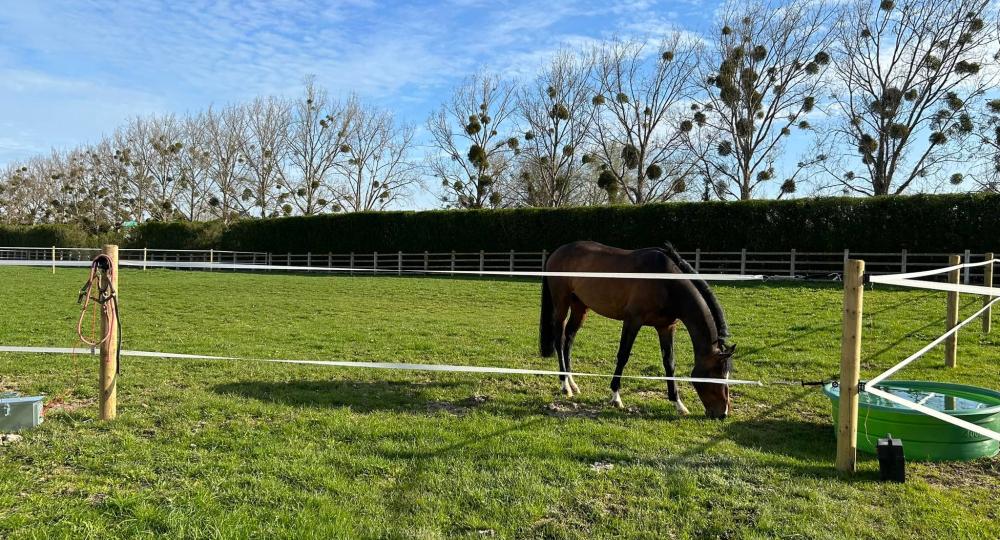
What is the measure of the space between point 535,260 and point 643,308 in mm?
20320

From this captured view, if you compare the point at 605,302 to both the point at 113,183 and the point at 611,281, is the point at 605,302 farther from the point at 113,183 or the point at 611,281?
the point at 113,183

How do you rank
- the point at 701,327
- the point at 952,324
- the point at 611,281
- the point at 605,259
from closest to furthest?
the point at 701,327 < the point at 611,281 < the point at 605,259 < the point at 952,324

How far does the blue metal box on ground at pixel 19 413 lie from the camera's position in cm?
414

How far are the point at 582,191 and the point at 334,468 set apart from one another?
4267cm

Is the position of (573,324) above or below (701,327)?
below

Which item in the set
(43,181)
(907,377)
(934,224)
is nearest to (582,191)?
(934,224)

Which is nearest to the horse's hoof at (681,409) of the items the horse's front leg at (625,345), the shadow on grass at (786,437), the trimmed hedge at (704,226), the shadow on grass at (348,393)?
the shadow on grass at (786,437)

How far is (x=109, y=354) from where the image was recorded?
439 cm

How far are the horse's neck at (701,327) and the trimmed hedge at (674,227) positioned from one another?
18.0 metres

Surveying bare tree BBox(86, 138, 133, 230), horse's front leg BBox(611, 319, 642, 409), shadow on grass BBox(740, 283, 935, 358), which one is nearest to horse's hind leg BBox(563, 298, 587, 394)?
horse's front leg BBox(611, 319, 642, 409)

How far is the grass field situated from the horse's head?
14cm

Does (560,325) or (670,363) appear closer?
(670,363)

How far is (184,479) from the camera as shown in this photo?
11.2ft

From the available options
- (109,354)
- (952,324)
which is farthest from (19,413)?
(952,324)
